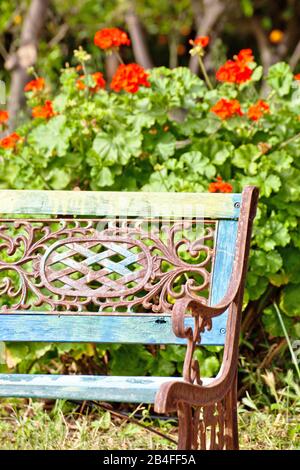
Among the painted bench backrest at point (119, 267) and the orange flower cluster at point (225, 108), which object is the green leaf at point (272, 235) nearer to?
the orange flower cluster at point (225, 108)

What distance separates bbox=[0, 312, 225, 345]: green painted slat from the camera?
3297 millimetres

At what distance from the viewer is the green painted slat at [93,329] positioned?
3.30 metres

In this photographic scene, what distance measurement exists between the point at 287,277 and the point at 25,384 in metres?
1.53

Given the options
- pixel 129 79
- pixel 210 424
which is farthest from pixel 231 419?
pixel 129 79

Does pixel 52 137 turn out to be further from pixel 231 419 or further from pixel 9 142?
pixel 231 419

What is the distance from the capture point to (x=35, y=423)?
383 cm

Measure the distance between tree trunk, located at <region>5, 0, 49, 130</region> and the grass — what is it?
8.99 feet

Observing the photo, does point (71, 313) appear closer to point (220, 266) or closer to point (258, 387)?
point (220, 266)

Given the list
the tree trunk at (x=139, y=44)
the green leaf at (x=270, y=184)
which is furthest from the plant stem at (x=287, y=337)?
the tree trunk at (x=139, y=44)

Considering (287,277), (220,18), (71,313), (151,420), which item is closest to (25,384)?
(71,313)

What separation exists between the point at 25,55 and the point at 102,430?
3079 millimetres

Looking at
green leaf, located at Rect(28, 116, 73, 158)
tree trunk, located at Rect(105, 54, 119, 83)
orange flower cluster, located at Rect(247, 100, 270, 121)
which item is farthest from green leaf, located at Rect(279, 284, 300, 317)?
tree trunk, located at Rect(105, 54, 119, 83)

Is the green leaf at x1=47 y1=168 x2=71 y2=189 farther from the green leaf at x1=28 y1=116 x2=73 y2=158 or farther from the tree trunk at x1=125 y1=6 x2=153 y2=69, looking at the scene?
the tree trunk at x1=125 y1=6 x2=153 y2=69

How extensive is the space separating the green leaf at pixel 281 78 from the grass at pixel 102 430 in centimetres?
144
